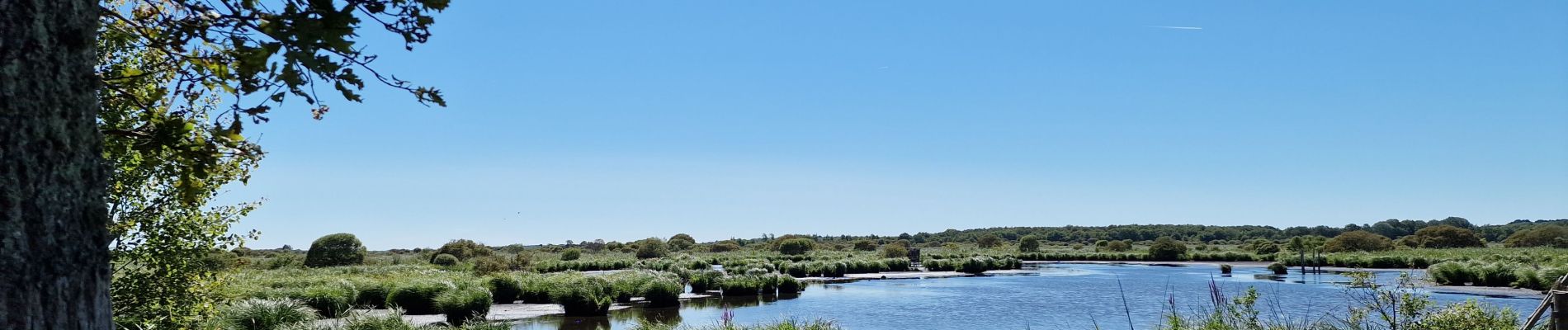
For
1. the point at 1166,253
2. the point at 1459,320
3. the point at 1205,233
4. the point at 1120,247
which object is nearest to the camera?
the point at 1459,320

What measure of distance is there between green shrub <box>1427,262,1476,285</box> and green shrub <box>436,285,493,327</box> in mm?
25541

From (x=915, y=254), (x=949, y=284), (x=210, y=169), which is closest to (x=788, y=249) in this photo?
(x=915, y=254)

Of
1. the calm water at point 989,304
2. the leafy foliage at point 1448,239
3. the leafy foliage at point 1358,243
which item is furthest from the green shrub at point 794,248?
the leafy foliage at point 1448,239

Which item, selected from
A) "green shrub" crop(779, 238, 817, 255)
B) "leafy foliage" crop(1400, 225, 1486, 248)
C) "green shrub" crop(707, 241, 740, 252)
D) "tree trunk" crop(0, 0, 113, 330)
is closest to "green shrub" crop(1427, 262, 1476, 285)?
"tree trunk" crop(0, 0, 113, 330)

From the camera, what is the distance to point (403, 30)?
3.57 metres

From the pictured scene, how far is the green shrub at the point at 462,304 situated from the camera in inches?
587

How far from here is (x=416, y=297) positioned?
1623cm

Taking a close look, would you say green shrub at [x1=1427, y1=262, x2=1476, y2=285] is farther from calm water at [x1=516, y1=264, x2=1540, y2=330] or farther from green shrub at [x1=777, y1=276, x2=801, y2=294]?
green shrub at [x1=777, y1=276, x2=801, y2=294]

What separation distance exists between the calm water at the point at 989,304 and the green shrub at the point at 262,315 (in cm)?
399

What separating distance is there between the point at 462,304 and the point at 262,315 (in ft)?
16.3

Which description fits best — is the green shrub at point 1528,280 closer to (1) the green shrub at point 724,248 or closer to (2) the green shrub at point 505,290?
(2) the green shrub at point 505,290

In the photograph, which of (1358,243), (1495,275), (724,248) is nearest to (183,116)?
(1495,275)

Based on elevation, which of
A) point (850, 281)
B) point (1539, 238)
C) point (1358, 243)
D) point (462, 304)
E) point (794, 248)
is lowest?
point (850, 281)

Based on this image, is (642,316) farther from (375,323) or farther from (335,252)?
(335,252)
